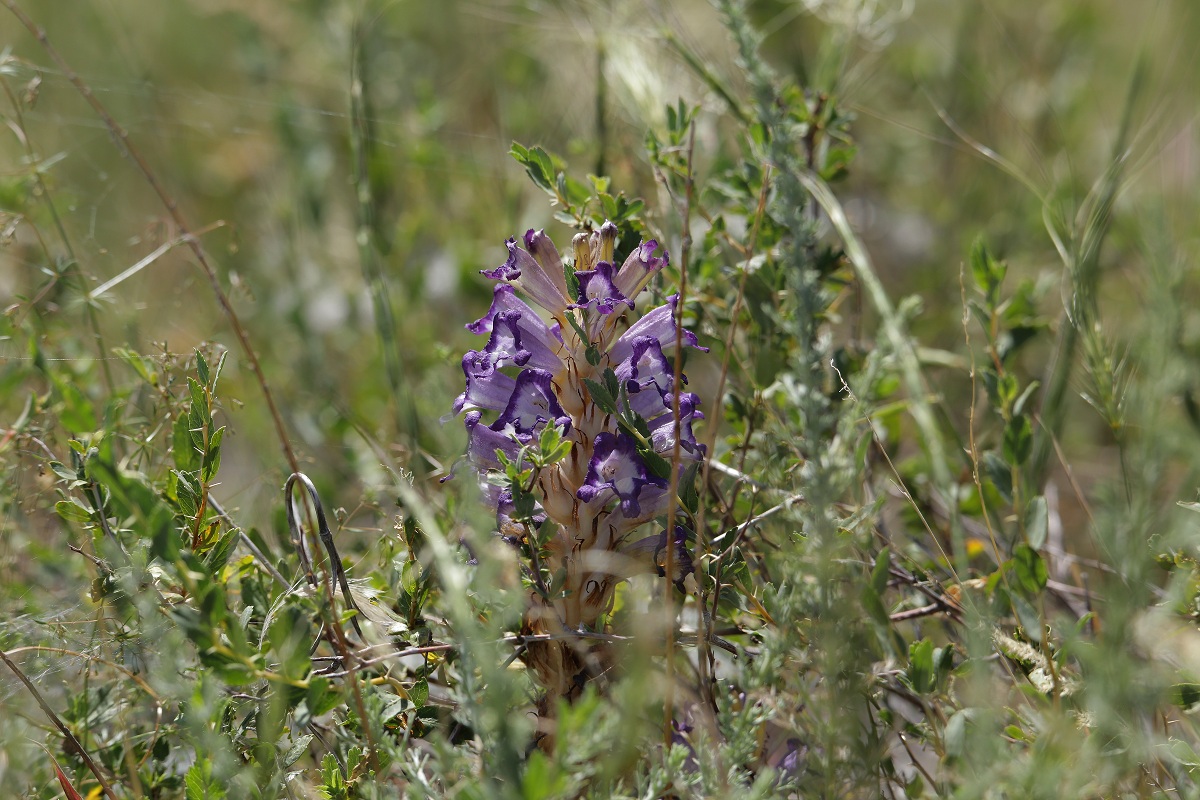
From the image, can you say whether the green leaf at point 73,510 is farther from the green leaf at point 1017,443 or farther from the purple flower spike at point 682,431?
the green leaf at point 1017,443

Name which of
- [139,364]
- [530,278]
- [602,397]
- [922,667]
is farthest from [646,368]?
[139,364]

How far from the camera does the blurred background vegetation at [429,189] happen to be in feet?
7.73

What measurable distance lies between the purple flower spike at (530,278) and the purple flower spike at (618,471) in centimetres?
28

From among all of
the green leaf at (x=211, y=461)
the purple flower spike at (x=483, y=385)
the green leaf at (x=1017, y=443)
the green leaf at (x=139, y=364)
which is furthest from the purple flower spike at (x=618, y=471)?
the green leaf at (x=139, y=364)

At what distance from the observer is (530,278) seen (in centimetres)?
172

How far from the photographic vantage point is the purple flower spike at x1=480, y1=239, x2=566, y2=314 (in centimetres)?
170

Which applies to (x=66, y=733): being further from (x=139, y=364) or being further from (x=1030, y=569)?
(x=1030, y=569)

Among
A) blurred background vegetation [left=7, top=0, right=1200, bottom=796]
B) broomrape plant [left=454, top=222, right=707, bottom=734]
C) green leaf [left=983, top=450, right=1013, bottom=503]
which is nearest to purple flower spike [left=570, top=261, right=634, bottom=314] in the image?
broomrape plant [left=454, top=222, right=707, bottom=734]

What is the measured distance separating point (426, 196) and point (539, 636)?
3.15m

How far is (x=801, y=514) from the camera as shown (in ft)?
4.79

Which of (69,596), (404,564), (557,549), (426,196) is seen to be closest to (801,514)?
(557,549)

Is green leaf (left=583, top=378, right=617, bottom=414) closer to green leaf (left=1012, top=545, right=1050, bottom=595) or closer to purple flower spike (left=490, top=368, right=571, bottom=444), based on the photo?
purple flower spike (left=490, top=368, right=571, bottom=444)

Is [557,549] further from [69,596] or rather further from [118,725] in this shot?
[69,596]

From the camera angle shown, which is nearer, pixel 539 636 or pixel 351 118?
pixel 539 636
